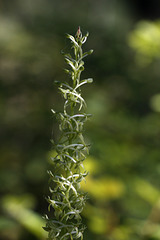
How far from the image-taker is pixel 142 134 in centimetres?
382

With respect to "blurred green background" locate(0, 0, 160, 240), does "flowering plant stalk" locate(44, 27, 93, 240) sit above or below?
below

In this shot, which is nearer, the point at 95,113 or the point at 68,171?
the point at 68,171

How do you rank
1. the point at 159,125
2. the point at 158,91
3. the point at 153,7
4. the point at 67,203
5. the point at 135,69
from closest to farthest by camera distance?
the point at 67,203 < the point at 159,125 < the point at 158,91 < the point at 135,69 < the point at 153,7

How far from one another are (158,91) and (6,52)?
2446 millimetres

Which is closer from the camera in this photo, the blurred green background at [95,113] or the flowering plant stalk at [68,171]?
the flowering plant stalk at [68,171]

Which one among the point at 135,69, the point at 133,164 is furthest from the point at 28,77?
the point at 133,164

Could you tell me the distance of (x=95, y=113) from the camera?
167 inches

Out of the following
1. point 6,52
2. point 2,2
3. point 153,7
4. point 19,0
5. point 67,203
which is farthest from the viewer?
point 19,0

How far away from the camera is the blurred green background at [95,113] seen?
305cm

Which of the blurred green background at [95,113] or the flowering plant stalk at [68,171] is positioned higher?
the blurred green background at [95,113]

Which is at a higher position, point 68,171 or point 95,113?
point 95,113

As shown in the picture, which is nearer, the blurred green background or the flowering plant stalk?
the flowering plant stalk

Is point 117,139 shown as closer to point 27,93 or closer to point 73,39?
point 27,93

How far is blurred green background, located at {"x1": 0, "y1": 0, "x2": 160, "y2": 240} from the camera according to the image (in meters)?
3.05
